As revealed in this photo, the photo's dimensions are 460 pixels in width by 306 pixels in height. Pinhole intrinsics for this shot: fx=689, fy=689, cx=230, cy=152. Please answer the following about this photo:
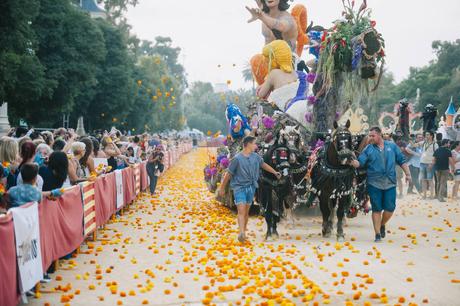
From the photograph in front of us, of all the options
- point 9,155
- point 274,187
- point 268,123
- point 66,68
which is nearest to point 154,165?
point 268,123

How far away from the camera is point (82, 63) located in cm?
3881

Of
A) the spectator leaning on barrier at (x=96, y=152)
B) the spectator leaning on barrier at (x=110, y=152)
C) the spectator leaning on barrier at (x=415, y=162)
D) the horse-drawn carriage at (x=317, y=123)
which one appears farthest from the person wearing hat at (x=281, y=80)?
the spectator leaning on barrier at (x=415, y=162)

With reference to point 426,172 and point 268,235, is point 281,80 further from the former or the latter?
point 268,235

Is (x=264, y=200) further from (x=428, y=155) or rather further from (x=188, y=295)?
(x=428, y=155)

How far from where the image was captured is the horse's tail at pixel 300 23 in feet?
75.5

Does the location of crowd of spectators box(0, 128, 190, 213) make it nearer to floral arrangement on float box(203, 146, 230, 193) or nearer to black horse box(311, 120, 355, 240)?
floral arrangement on float box(203, 146, 230, 193)

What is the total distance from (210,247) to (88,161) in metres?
3.09

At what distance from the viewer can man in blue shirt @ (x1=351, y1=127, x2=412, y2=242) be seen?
1195 centimetres

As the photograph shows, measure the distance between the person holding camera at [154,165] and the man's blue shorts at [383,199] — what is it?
33.5 feet

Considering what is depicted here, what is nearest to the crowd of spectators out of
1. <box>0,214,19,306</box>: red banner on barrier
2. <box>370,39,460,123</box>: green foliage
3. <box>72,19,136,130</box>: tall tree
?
<box>0,214,19,306</box>: red banner on barrier

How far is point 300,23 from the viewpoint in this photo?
2352cm

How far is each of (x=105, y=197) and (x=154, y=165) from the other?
7.85 m

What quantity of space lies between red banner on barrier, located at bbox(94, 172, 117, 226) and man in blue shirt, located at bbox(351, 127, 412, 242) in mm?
4693

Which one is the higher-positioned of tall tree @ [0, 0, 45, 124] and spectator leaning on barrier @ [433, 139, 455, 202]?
tall tree @ [0, 0, 45, 124]
